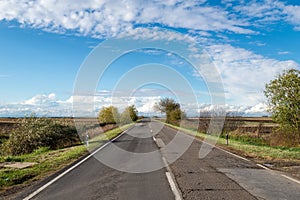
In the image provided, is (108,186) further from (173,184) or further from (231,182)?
(231,182)

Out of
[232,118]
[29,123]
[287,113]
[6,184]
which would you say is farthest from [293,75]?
[29,123]

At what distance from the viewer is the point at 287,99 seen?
1948 cm

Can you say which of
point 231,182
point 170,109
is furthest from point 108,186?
point 170,109

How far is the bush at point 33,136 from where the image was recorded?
21.0m

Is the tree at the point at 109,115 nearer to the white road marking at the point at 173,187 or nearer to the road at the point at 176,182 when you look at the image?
the road at the point at 176,182

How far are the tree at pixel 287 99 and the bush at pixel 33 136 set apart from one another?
637 inches

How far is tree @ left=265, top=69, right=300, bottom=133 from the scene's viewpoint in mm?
19141

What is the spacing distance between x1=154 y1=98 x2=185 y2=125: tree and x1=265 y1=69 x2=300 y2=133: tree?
40.2 meters

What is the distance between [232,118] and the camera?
32.6 meters

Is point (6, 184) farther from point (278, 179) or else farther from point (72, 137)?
point (72, 137)

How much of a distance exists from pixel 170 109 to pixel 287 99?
2086 inches

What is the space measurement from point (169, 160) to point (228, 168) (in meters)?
2.73

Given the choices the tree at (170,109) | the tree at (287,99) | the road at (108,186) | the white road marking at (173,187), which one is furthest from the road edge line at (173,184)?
the tree at (170,109)

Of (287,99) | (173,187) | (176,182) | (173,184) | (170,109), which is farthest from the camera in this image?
(170,109)
